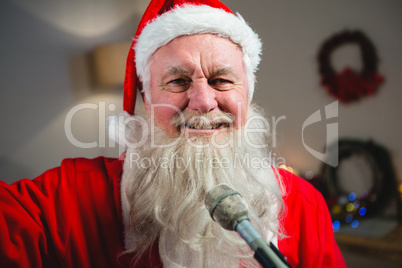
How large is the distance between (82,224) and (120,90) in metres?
2.15

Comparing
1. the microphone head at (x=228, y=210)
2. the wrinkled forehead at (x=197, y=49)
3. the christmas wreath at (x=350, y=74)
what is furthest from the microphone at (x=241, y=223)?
the christmas wreath at (x=350, y=74)

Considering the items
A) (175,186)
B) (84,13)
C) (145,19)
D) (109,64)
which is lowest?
(175,186)

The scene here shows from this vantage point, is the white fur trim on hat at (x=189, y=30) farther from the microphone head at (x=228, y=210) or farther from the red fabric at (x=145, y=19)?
the microphone head at (x=228, y=210)

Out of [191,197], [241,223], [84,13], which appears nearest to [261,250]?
[241,223]

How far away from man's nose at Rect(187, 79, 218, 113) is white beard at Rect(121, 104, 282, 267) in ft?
0.34

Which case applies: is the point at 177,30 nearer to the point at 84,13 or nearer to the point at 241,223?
the point at 241,223

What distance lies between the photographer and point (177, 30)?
1.07 m

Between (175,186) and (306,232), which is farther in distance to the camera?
(306,232)

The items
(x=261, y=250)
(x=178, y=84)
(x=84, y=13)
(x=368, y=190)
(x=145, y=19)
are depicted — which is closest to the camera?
(x=261, y=250)

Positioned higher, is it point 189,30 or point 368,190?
point 189,30

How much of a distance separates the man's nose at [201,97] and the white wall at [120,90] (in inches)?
58.0

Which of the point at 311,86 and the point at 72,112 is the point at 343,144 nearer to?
the point at 311,86

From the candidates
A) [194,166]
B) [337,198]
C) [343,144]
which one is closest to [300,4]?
[343,144]

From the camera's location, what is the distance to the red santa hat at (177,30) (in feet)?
3.54
